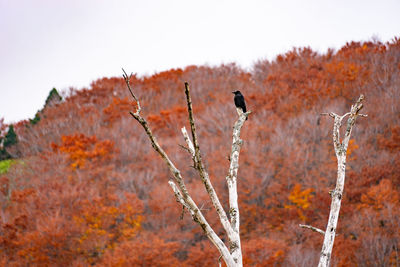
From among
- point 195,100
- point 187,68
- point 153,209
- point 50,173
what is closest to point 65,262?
point 153,209

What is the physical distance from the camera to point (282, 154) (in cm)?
3002

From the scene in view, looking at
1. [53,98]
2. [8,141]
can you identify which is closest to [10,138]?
[8,141]

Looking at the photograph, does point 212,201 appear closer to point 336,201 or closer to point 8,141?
point 336,201

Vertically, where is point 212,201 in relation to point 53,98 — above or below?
below

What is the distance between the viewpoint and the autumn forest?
19859 millimetres

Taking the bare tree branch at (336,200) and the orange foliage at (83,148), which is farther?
the orange foliage at (83,148)

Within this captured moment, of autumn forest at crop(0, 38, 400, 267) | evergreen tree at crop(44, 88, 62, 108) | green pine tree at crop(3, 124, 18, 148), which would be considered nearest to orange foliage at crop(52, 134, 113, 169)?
autumn forest at crop(0, 38, 400, 267)

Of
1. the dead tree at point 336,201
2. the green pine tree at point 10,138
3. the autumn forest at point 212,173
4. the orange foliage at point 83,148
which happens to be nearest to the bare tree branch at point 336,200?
the dead tree at point 336,201

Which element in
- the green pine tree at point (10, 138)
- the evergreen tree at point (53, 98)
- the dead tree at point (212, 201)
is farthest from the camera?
the evergreen tree at point (53, 98)

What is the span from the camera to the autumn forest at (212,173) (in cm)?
1986

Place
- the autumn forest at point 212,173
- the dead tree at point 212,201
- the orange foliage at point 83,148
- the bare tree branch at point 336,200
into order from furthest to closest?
the orange foliage at point 83,148 < the autumn forest at point 212,173 < the bare tree branch at point 336,200 < the dead tree at point 212,201

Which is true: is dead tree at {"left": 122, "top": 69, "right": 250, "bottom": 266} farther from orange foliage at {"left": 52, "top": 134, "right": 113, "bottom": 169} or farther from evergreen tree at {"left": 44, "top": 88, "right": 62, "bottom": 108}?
evergreen tree at {"left": 44, "top": 88, "right": 62, "bottom": 108}

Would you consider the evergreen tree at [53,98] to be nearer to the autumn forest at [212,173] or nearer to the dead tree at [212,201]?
the autumn forest at [212,173]

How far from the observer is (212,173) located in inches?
1084
